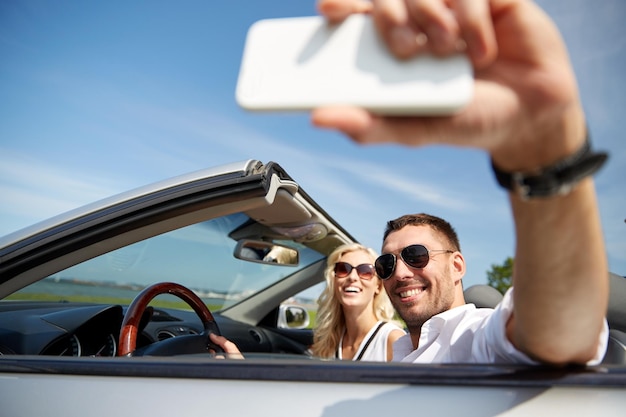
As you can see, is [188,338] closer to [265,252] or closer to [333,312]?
[265,252]

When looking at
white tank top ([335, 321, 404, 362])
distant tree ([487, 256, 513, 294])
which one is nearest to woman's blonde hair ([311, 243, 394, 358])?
white tank top ([335, 321, 404, 362])

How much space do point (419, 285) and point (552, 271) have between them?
4.85 feet

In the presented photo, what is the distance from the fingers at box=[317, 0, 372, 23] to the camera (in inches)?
31.7

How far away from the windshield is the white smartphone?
168 centimetres

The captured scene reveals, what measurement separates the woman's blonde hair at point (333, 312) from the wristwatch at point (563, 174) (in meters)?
2.98

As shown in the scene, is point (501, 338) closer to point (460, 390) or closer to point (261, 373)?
point (460, 390)

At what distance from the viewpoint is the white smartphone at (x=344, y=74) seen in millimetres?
721

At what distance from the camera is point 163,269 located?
311 cm

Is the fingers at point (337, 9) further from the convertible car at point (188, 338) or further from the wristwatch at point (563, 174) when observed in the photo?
the convertible car at point (188, 338)

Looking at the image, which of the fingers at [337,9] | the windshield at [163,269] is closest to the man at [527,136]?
the fingers at [337,9]

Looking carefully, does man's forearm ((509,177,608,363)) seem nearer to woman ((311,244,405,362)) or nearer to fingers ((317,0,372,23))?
fingers ((317,0,372,23))

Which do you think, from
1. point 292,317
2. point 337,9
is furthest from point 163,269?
point 337,9

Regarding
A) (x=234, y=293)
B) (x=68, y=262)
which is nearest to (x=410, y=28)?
(x=68, y=262)

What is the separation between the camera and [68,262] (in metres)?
1.99
